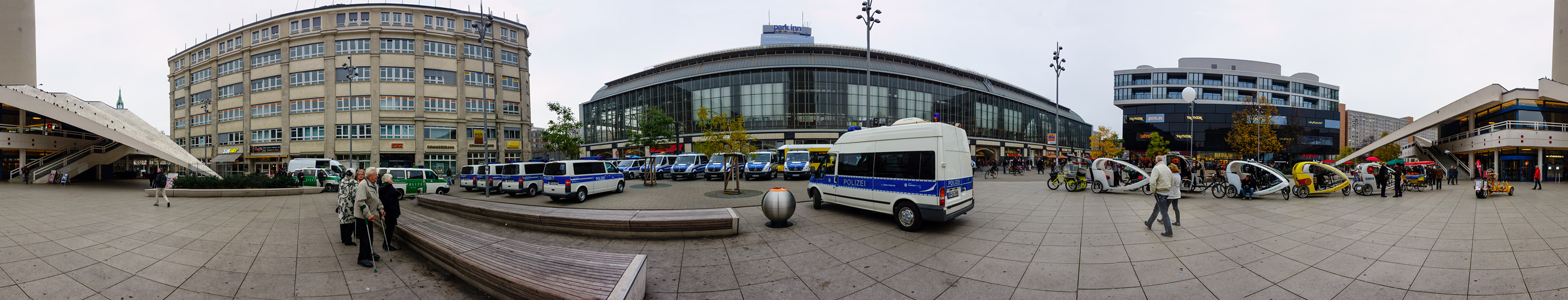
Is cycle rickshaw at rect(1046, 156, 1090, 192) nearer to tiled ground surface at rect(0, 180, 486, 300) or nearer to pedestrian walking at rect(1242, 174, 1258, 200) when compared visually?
pedestrian walking at rect(1242, 174, 1258, 200)

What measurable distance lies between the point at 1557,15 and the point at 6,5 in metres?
64.8

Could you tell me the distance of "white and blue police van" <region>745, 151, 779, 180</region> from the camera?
77.2 feet

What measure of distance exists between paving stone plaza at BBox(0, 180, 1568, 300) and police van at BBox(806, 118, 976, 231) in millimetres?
345

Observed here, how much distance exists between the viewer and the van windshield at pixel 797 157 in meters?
23.9

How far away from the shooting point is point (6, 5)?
20844mm

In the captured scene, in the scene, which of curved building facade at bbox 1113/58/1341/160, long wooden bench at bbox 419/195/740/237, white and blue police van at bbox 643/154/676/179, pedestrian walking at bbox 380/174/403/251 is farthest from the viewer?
curved building facade at bbox 1113/58/1341/160

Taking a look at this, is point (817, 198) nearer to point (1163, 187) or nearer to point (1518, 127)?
point (1163, 187)

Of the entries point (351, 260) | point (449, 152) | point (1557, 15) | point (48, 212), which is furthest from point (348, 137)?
point (1557, 15)

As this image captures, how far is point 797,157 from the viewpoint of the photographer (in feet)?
78.6

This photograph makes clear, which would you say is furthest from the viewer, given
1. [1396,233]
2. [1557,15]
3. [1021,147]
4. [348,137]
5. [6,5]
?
[1021,147]

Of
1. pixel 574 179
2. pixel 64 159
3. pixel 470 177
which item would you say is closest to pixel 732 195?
pixel 574 179

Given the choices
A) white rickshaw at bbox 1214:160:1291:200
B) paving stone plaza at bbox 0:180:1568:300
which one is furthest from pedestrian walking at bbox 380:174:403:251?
white rickshaw at bbox 1214:160:1291:200

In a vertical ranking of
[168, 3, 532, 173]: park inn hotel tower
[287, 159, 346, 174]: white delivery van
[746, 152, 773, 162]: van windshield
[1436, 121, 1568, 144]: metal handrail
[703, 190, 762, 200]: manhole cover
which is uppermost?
[168, 3, 532, 173]: park inn hotel tower

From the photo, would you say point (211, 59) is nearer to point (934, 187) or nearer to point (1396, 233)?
point (934, 187)
